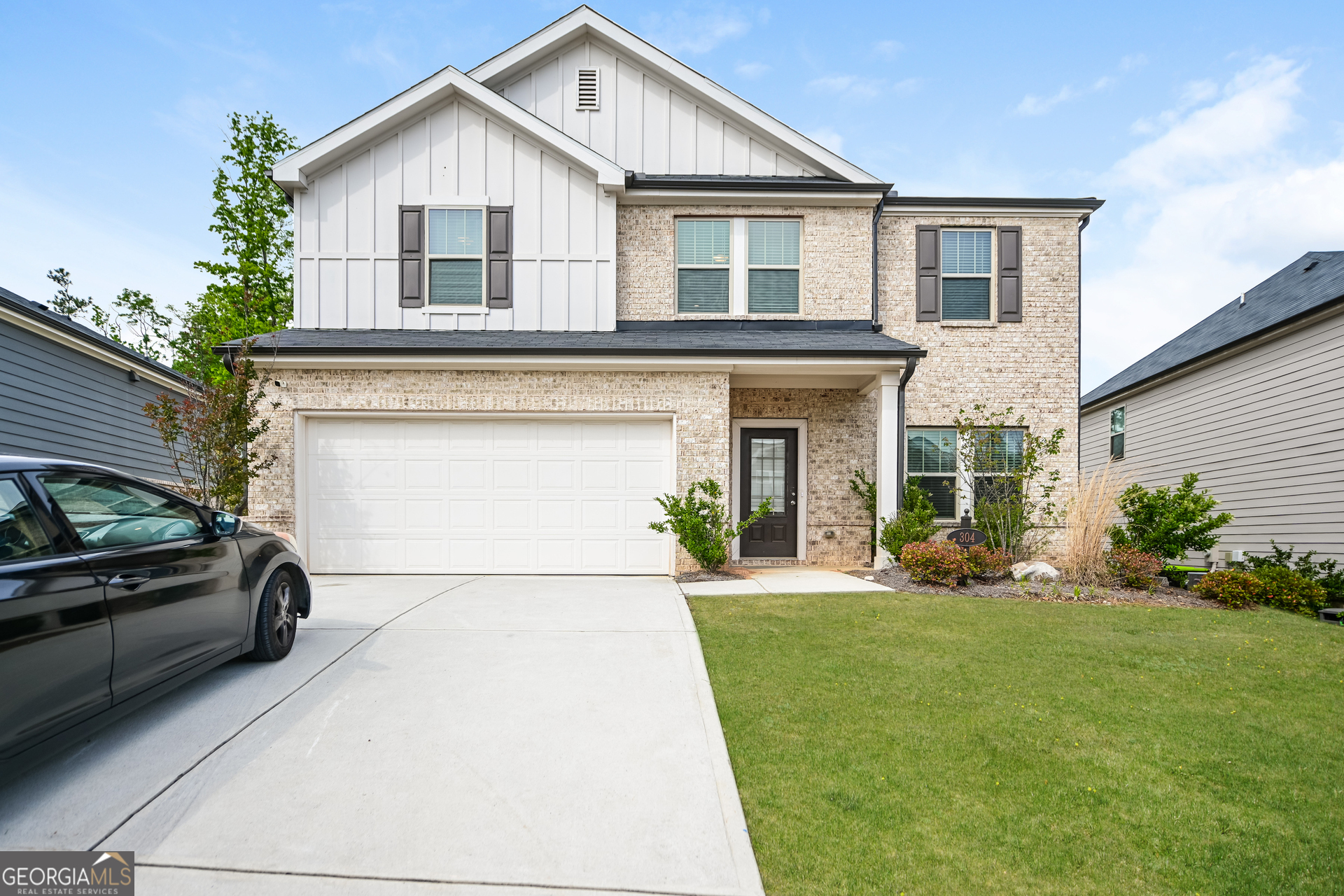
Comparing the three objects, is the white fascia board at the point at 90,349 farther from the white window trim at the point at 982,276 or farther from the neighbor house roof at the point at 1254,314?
the neighbor house roof at the point at 1254,314

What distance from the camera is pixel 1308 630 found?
620 cm

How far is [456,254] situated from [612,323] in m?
2.68

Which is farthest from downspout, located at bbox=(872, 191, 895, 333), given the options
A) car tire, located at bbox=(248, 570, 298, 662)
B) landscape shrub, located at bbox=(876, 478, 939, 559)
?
car tire, located at bbox=(248, 570, 298, 662)

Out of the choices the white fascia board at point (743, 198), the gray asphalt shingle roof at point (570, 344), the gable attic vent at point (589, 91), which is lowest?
the gray asphalt shingle roof at point (570, 344)

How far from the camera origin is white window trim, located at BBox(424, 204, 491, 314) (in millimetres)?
9547

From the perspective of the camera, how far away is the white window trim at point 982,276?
1075 cm

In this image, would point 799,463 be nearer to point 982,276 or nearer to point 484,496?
point 982,276

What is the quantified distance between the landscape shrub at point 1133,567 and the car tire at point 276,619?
9.42 m

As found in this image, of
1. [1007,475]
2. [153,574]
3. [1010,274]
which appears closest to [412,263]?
[153,574]

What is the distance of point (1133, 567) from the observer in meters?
7.97

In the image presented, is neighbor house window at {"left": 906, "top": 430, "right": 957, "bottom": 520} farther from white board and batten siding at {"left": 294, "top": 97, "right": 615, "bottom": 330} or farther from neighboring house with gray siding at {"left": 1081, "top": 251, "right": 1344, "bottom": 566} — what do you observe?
white board and batten siding at {"left": 294, "top": 97, "right": 615, "bottom": 330}

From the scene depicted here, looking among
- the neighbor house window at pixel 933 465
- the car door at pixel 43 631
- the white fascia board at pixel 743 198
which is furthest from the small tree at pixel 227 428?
the neighbor house window at pixel 933 465

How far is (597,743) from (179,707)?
8.40 feet

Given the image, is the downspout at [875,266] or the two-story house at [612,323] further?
the downspout at [875,266]
